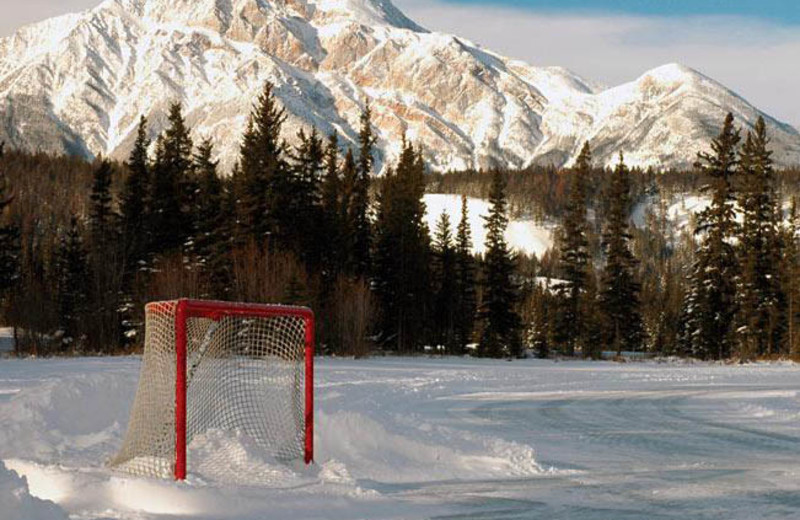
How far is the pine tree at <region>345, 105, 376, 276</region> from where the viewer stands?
60.9 meters

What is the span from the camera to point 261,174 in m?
52.0

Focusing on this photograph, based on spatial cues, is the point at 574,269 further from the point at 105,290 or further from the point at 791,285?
the point at 105,290

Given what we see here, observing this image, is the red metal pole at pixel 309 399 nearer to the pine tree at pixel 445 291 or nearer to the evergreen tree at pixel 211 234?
the evergreen tree at pixel 211 234

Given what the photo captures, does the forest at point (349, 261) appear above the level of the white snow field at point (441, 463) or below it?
above

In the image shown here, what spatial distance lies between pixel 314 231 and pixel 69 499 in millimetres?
48179

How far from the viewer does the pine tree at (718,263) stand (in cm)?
5297

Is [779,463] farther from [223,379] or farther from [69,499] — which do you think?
[69,499]

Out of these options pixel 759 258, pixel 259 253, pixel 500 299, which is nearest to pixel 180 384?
pixel 259 253

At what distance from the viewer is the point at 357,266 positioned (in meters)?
60.6

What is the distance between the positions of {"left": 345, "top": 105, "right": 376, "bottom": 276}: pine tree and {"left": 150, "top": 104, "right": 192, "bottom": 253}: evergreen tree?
11.3 metres

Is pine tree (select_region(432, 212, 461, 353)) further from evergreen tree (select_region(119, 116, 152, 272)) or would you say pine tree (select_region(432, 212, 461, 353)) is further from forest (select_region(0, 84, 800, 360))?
evergreen tree (select_region(119, 116, 152, 272))

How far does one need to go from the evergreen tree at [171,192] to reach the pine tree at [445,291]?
71.9 ft

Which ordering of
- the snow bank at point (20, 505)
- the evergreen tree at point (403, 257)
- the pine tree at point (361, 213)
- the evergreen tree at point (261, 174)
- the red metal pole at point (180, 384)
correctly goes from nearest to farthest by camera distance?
the snow bank at point (20, 505)
the red metal pole at point (180, 384)
the evergreen tree at point (261, 174)
the pine tree at point (361, 213)
the evergreen tree at point (403, 257)

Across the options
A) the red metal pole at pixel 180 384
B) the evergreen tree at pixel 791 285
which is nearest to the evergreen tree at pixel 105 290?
the red metal pole at pixel 180 384
